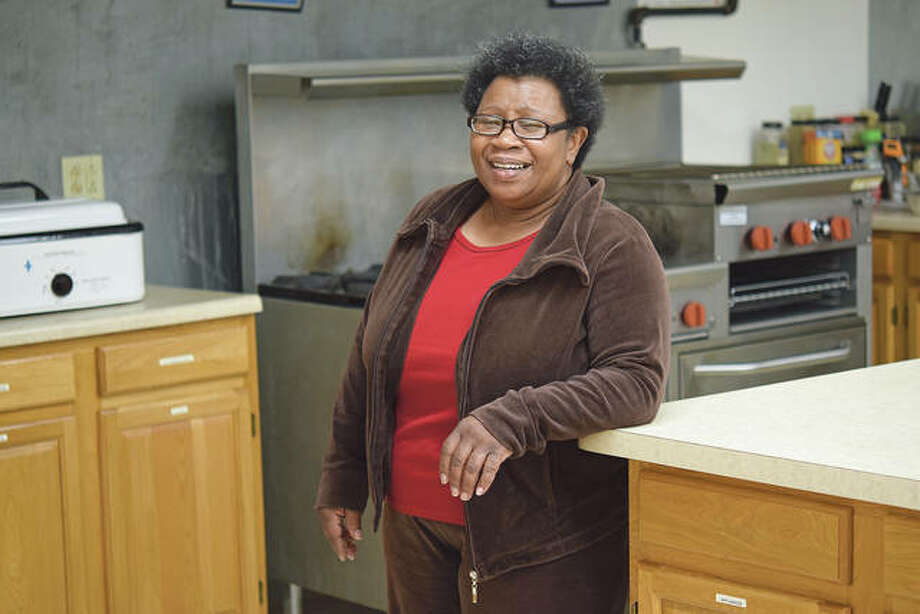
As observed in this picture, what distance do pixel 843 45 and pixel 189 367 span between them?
3.22m

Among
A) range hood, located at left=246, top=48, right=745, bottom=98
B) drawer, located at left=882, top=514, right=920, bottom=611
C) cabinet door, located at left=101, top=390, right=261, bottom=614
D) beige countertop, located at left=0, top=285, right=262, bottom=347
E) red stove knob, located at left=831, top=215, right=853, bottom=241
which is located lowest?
cabinet door, located at left=101, top=390, right=261, bottom=614

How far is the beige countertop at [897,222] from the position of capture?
14.4 feet

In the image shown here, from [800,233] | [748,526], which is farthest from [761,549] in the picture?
[800,233]

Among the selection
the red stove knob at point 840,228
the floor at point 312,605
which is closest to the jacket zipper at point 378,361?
the floor at point 312,605

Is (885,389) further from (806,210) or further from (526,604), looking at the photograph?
(806,210)

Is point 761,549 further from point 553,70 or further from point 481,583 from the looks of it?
point 553,70

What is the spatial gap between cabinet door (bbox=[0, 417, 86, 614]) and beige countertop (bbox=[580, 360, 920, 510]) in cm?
139

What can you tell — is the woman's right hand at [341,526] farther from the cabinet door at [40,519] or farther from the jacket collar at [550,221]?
the cabinet door at [40,519]

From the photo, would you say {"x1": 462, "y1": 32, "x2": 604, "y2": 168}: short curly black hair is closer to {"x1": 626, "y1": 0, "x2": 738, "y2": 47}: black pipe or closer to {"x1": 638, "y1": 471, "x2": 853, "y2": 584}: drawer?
{"x1": 638, "y1": 471, "x2": 853, "y2": 584}: drawer

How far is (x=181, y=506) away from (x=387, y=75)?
1.18 metres

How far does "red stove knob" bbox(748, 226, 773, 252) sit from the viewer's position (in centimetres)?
354

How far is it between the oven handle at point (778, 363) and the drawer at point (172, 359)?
1.11 m

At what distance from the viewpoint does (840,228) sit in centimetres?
375

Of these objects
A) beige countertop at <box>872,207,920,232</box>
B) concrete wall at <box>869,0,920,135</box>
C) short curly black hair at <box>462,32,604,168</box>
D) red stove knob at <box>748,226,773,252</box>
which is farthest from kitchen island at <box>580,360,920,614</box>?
concrete wall at <box>869,0,920,135</box>
